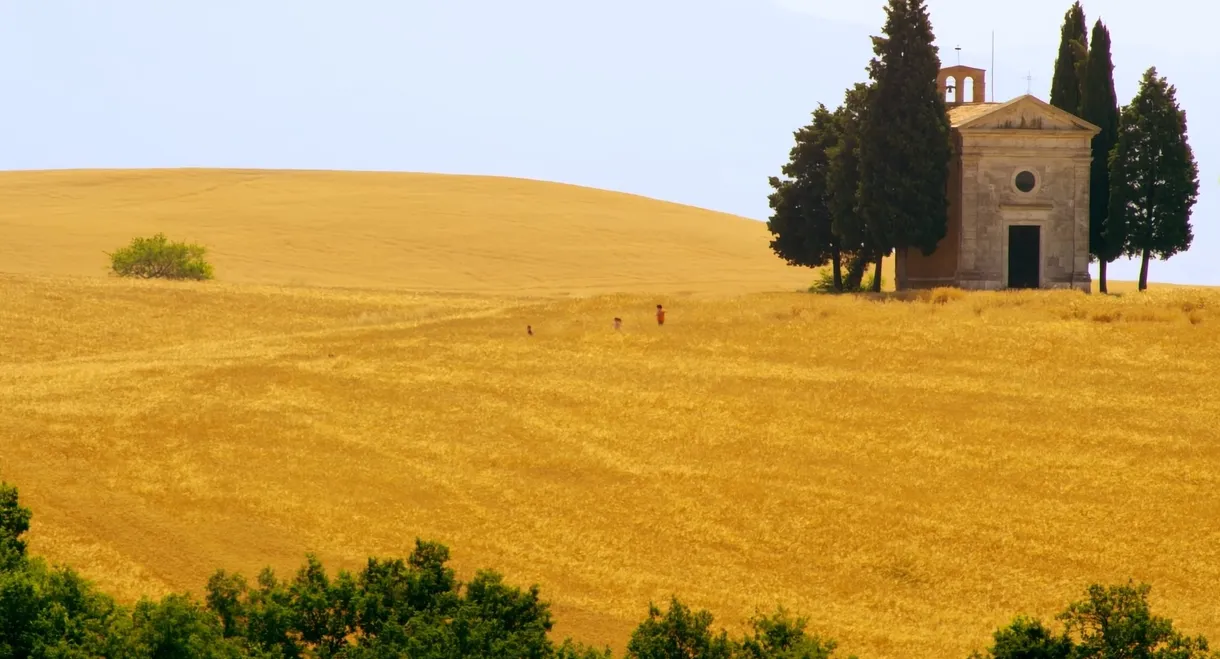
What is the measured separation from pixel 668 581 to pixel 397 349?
70.2 feet

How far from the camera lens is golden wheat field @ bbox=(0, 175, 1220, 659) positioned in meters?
32.4

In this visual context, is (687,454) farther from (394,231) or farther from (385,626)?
(394,231)

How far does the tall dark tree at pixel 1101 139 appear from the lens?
61.8 meters

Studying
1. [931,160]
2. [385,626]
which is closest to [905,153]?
[931,160]

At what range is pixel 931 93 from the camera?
59.7 meters

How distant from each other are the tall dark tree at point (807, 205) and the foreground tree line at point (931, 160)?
0.07 meters

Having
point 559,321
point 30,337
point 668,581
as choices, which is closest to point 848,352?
point 559,321

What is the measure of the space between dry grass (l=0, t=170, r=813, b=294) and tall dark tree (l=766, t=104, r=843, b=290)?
16361 mm

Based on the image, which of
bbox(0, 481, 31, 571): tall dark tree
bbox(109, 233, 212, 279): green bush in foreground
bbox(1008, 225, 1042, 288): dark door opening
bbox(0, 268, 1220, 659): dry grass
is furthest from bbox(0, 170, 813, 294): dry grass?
bbox(0, 481, 31, 571): tall dark tree

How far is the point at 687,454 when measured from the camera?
1583 inches

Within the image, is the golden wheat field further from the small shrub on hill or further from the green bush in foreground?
the green bush in foreground

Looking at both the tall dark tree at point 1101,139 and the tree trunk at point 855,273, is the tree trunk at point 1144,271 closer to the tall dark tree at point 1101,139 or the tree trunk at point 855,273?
the tall dark tree at point 1101,139

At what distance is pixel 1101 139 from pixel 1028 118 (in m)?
3.69

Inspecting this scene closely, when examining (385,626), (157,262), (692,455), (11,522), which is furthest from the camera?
(157,262)
